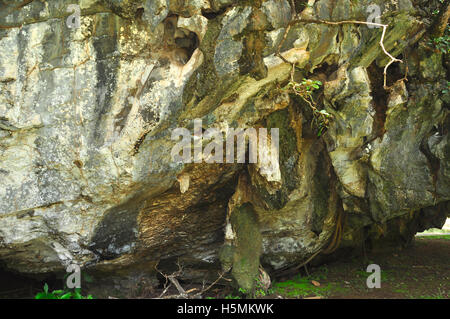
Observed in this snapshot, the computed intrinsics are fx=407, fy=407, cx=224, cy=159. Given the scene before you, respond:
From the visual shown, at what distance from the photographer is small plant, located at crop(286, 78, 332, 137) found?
17.2ft

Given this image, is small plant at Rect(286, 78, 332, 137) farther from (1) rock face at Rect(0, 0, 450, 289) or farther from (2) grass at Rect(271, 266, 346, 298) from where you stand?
(2) grass at Rect(271, 266, 346, 298)

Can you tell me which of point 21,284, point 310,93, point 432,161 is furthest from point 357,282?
point 21,284

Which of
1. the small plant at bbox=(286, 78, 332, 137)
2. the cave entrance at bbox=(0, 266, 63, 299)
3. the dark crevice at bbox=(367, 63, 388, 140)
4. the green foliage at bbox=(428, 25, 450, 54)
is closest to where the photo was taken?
the small plant at bbox=(286, 78, 332, 137)

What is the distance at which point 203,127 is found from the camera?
5.48m

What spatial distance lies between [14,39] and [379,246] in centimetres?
830

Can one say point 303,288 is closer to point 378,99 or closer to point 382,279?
point 382,279

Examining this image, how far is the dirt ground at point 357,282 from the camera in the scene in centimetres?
663

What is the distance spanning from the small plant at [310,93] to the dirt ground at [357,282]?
8.82ft

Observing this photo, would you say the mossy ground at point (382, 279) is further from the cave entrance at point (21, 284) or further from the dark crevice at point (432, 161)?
the cave entrance at point (21, 284)

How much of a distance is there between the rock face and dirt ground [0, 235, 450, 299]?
0.63 meters

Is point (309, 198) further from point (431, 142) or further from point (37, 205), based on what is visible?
point (37, 205)

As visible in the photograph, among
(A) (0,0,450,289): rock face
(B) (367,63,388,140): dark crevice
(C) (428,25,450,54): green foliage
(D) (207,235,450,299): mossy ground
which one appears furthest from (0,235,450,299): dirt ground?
(C) (428,25,450,54): green foliage

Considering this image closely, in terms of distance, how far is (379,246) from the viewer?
30.8 ft

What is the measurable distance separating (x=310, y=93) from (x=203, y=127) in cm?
154
